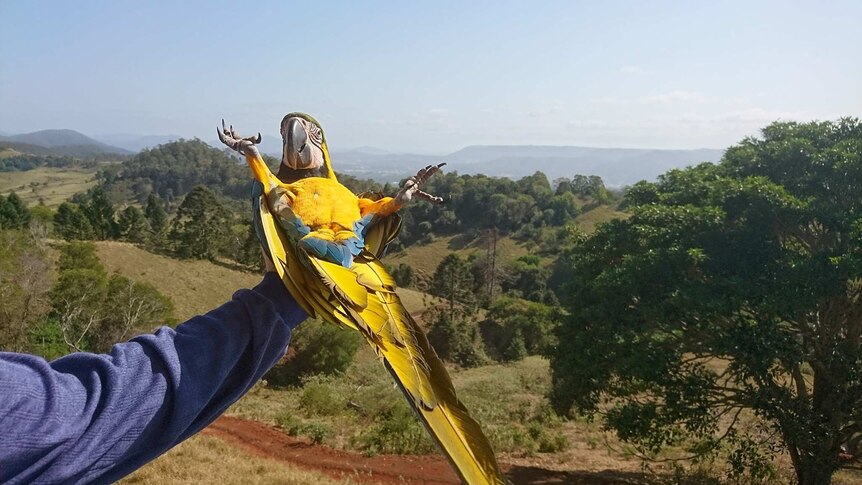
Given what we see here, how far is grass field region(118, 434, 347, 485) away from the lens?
8.28 meters

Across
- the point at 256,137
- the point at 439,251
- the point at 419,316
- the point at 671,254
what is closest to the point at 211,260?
the point at 419,316

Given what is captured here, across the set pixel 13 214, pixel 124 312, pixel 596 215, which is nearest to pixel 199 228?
pixel 13 214

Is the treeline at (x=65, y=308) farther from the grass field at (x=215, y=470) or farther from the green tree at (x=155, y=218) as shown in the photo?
the green tree at (x=155, y=218)

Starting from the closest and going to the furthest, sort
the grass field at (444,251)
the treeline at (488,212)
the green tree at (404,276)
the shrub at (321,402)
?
the shrub at (321,402)
the green tree at (404,276)
the grass field at (444,251)
the treeline at (488,212)

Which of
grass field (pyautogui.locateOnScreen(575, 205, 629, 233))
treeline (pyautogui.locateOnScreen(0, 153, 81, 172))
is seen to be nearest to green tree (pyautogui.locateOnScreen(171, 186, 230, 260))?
grass field (pyautogui.locateOnScreen(575, 205, 629, 233))

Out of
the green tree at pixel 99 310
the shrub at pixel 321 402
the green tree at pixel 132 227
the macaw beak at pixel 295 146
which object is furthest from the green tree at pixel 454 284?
the macaw beak at pixel 295 146

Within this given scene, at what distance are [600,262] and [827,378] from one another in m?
4.45

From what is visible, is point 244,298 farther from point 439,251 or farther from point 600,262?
point 439,251

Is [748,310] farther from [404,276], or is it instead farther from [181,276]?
[404,276]

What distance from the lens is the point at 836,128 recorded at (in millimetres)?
10625

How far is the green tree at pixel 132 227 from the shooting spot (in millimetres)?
38513

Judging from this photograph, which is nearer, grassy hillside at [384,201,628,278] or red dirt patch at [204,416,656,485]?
red dirt patch at [204,416,656,485]

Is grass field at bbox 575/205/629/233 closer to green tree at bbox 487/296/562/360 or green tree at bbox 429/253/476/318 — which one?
green tree at bbox 487/296/562/360

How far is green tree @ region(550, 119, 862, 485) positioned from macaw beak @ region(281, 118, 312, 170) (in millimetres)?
7509
